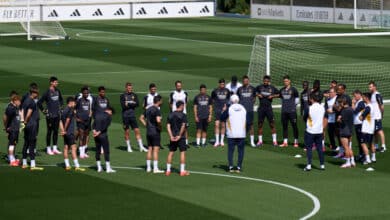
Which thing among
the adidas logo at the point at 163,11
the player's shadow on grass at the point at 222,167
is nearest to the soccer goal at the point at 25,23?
the adidas logo at the point at 163,11

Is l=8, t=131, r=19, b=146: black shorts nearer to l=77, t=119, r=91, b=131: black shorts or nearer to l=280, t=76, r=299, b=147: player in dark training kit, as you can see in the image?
l=77, t=119, r=91, b=131: black shorts

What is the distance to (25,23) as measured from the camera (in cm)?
8256

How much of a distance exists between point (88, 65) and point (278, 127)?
23.0 metres

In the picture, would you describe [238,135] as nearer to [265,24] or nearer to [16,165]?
[16,165]

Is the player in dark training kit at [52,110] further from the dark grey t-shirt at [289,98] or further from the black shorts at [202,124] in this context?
the dark grey t-shirt at [289,98]

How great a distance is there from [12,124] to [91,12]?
68562 mm

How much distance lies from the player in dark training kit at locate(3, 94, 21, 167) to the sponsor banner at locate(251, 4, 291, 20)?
223ft

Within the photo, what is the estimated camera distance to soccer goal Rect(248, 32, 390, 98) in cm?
4420

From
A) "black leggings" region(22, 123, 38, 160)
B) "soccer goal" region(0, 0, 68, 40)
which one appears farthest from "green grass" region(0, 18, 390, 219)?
"soccer goal" region(0, 0, 68, 40)

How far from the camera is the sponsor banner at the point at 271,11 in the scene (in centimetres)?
9406

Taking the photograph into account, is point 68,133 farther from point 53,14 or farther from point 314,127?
point 53,14

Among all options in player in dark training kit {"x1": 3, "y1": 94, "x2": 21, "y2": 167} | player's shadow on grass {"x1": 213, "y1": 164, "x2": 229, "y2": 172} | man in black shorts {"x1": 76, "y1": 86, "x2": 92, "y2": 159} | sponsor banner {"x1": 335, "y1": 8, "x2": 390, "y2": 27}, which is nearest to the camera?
player's shadow on grass {"x1": 213, "y1": 164, "x2": 229, "y2": 172}

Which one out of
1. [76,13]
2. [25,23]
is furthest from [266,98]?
[76,13]

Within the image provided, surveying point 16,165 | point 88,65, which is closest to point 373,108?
point 16,165
